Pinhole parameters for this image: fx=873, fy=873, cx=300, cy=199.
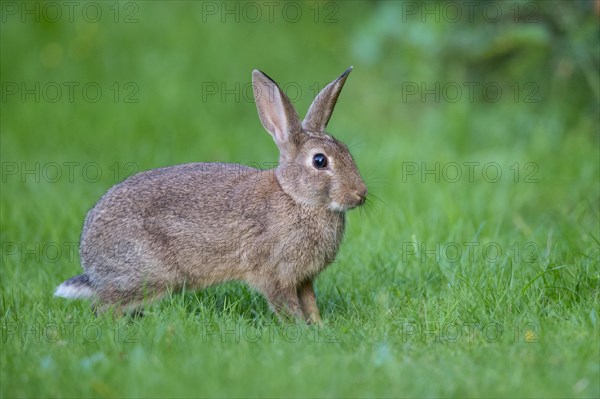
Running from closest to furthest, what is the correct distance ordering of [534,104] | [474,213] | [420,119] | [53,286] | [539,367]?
1. [539,367]
2. [53,286]
3. [474,213]
4. [534,104]
5. [420,119]

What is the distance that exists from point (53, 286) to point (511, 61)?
5.66 m

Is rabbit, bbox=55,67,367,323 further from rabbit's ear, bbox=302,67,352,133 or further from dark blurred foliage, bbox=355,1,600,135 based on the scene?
dark blurred foliage, bbox=355,1,600,135

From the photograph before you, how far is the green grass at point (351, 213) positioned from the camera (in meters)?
4.04

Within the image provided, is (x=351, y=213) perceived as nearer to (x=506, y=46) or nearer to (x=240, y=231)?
(x=240, y=231)

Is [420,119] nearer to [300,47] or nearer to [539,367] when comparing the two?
[300,47]

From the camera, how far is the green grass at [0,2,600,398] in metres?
4.04

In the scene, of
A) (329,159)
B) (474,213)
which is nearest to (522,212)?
(474,213)

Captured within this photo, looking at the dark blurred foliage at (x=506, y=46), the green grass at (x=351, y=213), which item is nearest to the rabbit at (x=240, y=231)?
the green grass at (x=351, y=213)

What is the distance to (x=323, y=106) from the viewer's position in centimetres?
561

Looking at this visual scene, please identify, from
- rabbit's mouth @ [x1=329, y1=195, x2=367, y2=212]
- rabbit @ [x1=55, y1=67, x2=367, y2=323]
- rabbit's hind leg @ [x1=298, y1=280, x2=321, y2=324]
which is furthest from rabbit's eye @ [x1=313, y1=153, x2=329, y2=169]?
rabbit's hind leg @ [x1=298, y1=280, x2=321, y2=324]

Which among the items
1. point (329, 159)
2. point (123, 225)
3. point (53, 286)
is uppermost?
point (329, 159)

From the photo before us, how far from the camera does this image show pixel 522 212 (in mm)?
7578

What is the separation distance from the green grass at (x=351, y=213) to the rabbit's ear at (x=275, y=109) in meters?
1.10

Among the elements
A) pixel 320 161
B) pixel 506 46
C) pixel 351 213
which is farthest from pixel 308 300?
pixel 506 46
